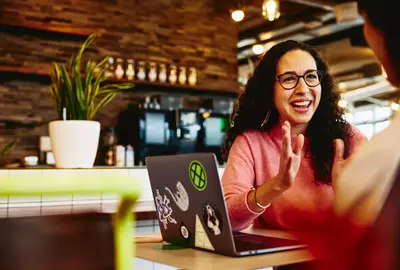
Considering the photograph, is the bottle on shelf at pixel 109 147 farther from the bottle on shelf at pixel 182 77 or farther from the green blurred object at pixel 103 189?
the green blurred object at pixel 103 189

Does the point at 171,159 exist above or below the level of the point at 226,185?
above

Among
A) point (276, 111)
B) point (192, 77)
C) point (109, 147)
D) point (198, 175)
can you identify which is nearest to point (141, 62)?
point (192, 77)

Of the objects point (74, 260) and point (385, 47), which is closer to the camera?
point (74, 260)

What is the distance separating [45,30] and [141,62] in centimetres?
123

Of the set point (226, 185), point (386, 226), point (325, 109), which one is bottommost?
point (226, 185)

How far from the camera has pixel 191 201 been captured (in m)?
1.30

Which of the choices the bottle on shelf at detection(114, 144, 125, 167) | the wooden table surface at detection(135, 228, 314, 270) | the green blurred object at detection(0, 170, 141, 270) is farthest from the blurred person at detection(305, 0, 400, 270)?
the bottle on shelf at detection(114, 144, 125, 167)

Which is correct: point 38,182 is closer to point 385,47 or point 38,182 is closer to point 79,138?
point 385,47

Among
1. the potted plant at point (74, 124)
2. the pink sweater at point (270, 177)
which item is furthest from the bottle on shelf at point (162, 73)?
the pink sweater at point (270, 177)

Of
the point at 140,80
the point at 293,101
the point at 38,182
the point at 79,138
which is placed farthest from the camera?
the point at 140,80

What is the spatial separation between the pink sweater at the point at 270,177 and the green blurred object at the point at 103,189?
1.06 m

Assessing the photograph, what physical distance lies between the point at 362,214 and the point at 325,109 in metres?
1.50

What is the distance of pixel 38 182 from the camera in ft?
1.69

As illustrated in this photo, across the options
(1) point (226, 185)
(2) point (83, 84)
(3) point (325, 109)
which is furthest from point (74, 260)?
(2) point (83, 84)
